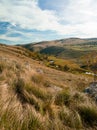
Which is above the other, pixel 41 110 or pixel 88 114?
pixel 41 110

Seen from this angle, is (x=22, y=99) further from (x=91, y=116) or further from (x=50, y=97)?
(x=91, y=116)

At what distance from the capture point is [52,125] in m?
3.62

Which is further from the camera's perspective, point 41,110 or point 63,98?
point 63,98

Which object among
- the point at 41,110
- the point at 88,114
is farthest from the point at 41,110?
the point at 88,114

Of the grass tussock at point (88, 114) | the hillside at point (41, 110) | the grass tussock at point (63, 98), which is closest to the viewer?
the hillside at point (41, 110)

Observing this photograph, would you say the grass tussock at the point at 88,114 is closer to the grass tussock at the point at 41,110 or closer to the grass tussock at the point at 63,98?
the grass tussock at the point at 41,110

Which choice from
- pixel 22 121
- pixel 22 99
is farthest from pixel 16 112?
pixel 22 99

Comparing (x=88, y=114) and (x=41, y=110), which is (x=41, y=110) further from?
(x=88, y=114)

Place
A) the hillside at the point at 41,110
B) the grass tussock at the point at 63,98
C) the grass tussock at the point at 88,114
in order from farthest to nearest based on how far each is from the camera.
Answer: the grass tussock at the point at 63,98
the grass tussock at the point at 88,114
the hillside at the point at 41,110

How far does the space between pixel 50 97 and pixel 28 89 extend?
25.7 inches

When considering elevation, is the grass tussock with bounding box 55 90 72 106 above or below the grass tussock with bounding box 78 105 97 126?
above

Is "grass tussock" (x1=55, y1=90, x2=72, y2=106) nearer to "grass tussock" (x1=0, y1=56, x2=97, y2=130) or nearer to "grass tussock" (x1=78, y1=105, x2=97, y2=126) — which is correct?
"grass tussock" (x1=0, y1=56, x2=97, y2=130)

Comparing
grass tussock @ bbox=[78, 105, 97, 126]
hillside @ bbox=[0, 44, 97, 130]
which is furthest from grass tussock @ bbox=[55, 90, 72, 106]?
grass tussock @ bbox=[78, 105, 97, 126]

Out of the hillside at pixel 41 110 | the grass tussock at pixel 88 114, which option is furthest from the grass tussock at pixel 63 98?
the grass tussock at pixel 88 114
